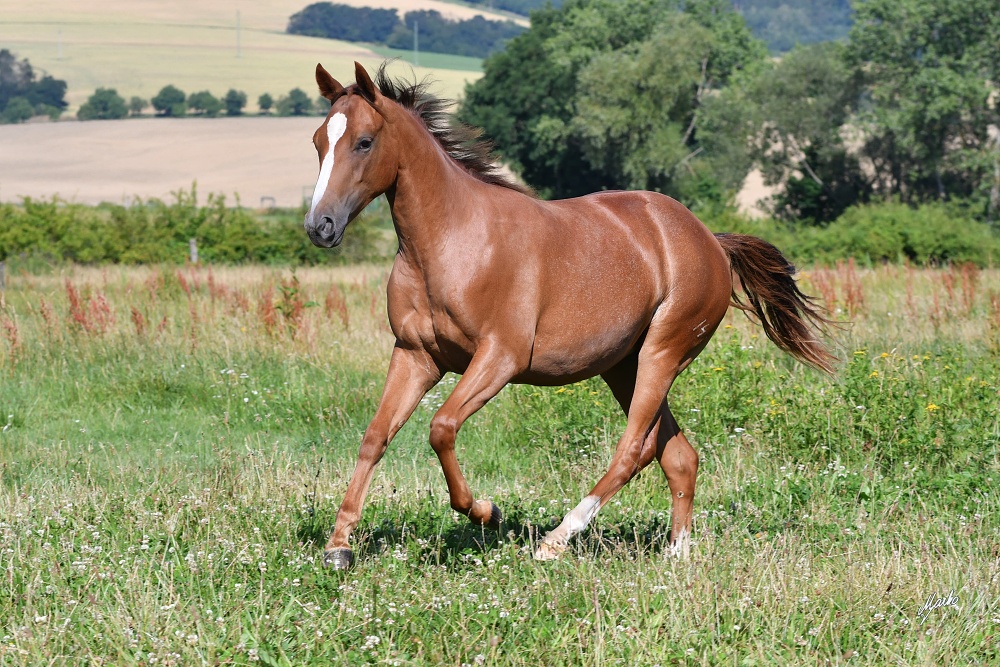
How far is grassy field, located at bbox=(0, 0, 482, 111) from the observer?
106375mm

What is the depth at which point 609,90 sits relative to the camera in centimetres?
6097

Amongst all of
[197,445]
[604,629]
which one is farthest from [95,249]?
[604,629]

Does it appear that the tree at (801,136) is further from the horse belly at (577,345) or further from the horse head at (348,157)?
the horse head at (348,157)

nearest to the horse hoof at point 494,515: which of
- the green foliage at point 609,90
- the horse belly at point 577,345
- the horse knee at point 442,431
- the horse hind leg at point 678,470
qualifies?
the horse knee at point 442,431

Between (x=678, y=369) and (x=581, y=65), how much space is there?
65.2 m

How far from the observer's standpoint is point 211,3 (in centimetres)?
14025

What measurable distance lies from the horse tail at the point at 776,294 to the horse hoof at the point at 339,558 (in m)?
2.97

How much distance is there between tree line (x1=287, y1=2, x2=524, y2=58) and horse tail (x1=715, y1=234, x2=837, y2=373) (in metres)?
134

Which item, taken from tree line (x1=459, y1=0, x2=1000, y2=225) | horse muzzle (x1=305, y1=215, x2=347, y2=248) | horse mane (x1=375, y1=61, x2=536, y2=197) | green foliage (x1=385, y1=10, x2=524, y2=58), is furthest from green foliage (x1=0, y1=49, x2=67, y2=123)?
horse muzzle (x1=305, y1=215, x2=347, y2=248)

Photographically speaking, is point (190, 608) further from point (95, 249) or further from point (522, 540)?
point (95, 249)

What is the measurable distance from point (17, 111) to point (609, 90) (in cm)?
5937

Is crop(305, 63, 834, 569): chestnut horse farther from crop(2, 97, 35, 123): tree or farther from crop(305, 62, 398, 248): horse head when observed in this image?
crop(2, 97, 35, 123): tree

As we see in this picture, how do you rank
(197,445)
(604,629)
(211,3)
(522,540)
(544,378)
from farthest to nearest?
(211,3), (197,445), (522,540), (544,378), (604,629)
